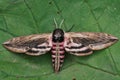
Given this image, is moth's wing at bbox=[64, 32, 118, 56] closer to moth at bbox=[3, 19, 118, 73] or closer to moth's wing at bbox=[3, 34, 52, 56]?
moth at bbox=[3, 19, 118, 73]

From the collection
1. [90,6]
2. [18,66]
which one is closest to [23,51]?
[18,66]

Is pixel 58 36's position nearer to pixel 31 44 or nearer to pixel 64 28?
pixel 64 28

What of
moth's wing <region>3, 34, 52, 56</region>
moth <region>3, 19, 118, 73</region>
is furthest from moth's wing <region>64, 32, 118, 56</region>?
moth's wing <region>3, 34, 52, 56</region>

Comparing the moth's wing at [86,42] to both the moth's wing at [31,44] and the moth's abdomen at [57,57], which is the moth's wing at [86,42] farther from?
the moth's wing at [31,44]

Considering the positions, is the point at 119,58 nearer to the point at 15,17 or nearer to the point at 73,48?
the point at 73,48

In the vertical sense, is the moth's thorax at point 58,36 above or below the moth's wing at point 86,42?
above

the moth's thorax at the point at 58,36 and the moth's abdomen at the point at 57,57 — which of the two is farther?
the moth's thorax at the point at 58,36

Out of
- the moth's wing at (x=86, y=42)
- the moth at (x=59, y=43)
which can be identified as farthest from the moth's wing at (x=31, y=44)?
the moth's wing at (x=86, y=42)
